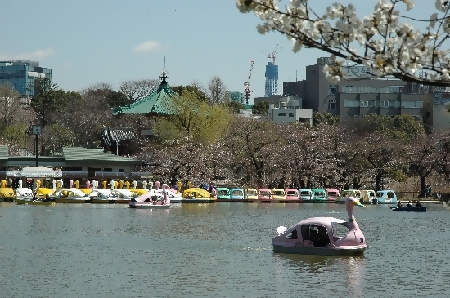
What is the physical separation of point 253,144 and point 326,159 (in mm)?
6813

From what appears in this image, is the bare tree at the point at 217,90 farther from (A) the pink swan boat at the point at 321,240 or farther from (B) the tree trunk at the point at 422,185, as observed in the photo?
(A) the pink swan boat at the point at 321,240

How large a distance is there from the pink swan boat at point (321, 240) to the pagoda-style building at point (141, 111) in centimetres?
5574

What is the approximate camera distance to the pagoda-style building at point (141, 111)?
303 ft

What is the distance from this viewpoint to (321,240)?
110ft

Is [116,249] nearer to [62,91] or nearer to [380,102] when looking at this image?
[62,91]

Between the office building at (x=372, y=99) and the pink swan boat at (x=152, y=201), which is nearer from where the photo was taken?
the pink swan boat at (x=152, y=201)

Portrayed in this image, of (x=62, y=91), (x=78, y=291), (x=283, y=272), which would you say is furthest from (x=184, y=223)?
(x=62, y=91)

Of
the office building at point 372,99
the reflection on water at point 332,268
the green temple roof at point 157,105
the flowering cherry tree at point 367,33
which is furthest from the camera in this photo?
the office building at point 372,99

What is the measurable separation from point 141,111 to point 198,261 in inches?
2458

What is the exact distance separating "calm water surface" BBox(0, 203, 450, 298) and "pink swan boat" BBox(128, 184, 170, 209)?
11.3m

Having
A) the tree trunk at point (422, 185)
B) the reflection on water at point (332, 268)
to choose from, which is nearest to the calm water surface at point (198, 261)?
the reflection on water at point (332, 268)

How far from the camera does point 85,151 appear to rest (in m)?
86.6

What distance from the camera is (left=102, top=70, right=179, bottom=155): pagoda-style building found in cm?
9250

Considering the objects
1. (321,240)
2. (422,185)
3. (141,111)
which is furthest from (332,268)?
(141,111)
